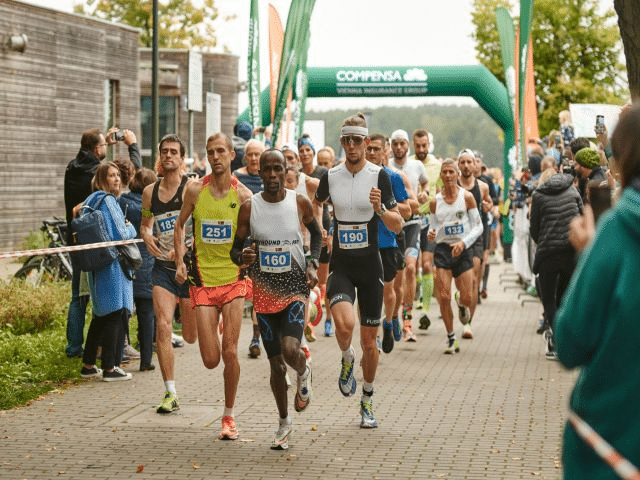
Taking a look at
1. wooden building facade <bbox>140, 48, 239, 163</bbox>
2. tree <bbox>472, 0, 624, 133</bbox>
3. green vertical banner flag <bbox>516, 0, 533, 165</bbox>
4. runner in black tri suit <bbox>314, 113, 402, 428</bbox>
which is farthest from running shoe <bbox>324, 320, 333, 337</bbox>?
tree <bbox>472, 0, 624, 133</bbox>

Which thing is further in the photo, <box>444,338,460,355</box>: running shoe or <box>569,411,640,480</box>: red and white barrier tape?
<box>444,338,460,355</box>: running shoe

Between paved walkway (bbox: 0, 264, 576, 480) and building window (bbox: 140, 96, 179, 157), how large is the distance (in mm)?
26430

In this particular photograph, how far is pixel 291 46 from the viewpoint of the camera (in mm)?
19141

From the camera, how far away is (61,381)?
11516 millimetres

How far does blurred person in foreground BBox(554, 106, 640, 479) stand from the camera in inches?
139

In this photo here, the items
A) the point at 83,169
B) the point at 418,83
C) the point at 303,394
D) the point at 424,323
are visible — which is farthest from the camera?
the point at 418,83

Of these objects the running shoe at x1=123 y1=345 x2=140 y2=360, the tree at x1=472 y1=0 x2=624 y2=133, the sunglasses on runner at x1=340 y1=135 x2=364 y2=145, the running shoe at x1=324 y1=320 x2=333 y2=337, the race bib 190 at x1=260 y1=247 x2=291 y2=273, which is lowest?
the running shoe at x1=324 y1=320 x2=333 y2=337

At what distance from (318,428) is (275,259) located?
54.9 inches

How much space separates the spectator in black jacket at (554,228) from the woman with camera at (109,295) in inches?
155

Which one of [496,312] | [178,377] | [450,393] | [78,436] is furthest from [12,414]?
[496,312]

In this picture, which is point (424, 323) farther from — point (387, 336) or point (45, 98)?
point (45, 98)

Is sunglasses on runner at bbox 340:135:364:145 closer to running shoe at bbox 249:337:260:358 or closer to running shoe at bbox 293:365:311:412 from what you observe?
running shoe at bbox 293:365:311:412

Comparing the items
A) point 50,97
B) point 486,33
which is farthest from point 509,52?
point 486,33

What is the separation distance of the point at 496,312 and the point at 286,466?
11713 mm
